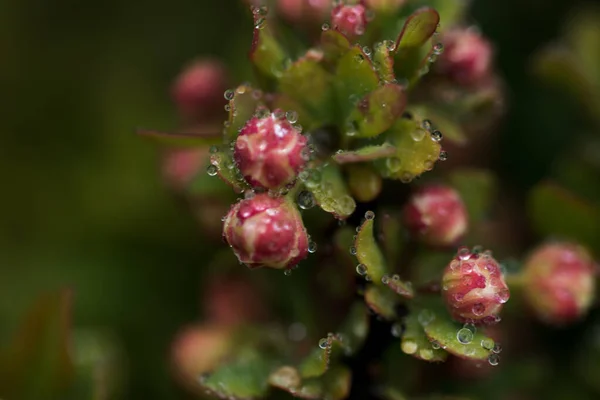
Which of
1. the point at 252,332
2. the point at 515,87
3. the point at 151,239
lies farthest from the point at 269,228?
the point at 515,87

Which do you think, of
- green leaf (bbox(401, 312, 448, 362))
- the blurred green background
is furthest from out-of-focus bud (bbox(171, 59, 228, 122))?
green leaf (bbox(401, 312, 448, 362))

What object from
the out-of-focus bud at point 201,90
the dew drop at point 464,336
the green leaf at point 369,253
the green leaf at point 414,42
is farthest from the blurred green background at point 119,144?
the dew drop at point 464,336

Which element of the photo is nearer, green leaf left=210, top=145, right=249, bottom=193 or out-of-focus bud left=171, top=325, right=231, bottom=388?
green leaf left=210, top=145, right=249, bottom=193

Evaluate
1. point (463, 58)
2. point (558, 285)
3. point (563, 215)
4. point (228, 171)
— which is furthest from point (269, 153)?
point (563, 215)

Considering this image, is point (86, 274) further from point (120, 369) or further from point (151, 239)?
point (120, 369)

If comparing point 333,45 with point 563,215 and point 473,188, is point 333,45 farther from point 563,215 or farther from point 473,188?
point 563,215

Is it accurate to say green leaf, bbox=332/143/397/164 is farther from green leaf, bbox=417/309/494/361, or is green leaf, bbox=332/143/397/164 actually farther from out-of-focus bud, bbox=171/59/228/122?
out-of-focus bud, bbox=171/59/228/122
